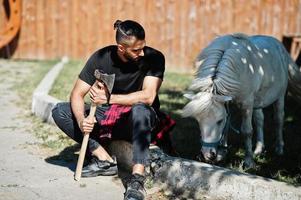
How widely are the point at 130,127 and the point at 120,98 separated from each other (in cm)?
27

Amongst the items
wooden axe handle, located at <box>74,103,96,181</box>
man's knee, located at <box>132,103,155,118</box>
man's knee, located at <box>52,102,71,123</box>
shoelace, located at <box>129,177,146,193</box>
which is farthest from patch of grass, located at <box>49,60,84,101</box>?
shoelace, located at <box>129,177,146,193</box>

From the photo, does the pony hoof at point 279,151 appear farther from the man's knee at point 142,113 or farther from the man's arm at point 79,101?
the man's arm at point 79,101

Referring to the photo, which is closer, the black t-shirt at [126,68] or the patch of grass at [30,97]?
the black t-shirt at [126,68]

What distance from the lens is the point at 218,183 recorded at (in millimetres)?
4316

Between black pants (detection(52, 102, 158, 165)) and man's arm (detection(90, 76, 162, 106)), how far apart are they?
83mm

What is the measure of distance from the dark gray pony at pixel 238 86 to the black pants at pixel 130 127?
431mm

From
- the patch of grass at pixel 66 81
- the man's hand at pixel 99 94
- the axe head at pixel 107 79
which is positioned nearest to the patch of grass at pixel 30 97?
the patch of grass at pixel 66 81

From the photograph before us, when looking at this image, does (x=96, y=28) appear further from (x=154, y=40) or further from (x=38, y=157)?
(x=38, y=157)

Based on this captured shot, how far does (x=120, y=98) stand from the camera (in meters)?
4.75

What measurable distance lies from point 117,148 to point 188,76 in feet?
22.9

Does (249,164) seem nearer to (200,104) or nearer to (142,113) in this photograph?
(200,104)

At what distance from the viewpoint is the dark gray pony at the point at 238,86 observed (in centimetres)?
489

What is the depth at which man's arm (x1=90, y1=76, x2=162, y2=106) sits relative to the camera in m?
4.69

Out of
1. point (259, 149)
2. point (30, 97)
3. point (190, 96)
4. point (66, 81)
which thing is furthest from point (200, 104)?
point (66, 81)
